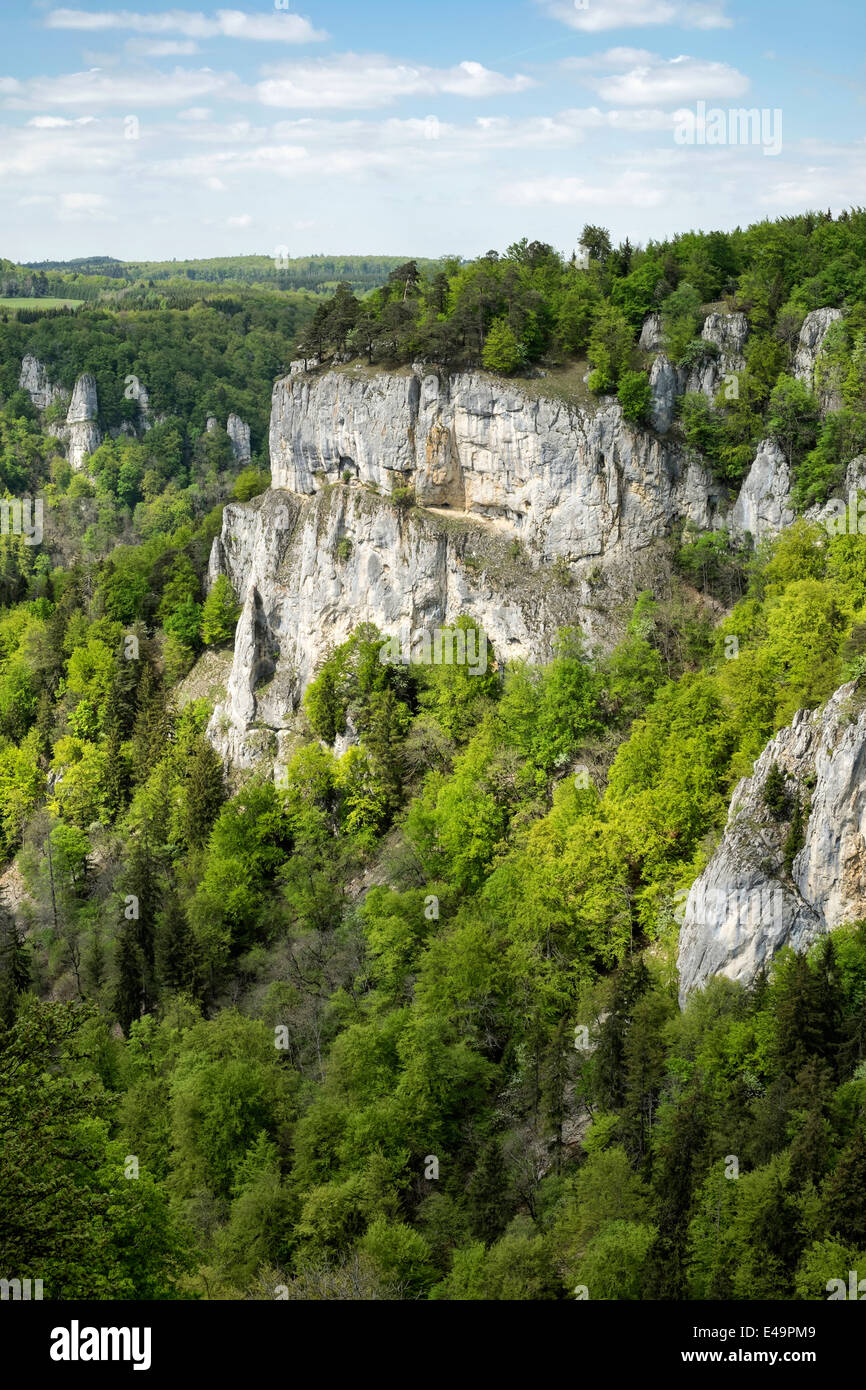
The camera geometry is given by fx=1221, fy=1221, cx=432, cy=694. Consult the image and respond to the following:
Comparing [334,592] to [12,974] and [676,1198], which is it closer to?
[12,974]

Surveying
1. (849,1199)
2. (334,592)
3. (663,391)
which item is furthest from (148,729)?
(849,1199)

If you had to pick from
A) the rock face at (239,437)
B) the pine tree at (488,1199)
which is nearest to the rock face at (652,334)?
the pine tree at (488,1199)

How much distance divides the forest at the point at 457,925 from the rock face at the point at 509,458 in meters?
1.48

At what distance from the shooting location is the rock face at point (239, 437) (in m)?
138

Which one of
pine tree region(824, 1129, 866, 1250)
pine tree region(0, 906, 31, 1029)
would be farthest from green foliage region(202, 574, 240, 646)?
pine tree region(824, 1129, 866, 1250)

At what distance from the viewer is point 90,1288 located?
17.0m

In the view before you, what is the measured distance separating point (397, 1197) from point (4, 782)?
1820 inches

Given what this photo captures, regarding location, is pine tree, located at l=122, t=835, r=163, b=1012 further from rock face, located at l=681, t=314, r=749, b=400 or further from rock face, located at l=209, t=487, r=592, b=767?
rock face, located at l=681, t=314, r=749, b=400

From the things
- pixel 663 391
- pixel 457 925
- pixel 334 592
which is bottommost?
pixel 457 925

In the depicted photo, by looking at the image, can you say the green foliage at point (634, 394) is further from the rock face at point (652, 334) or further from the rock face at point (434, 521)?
the rock face at point (652, 334)

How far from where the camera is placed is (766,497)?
52.4m

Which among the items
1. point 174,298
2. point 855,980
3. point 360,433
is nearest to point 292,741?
point 360,433

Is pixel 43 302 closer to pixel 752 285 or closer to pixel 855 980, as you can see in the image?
pixel 752 285

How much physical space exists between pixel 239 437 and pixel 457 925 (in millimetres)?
106123
